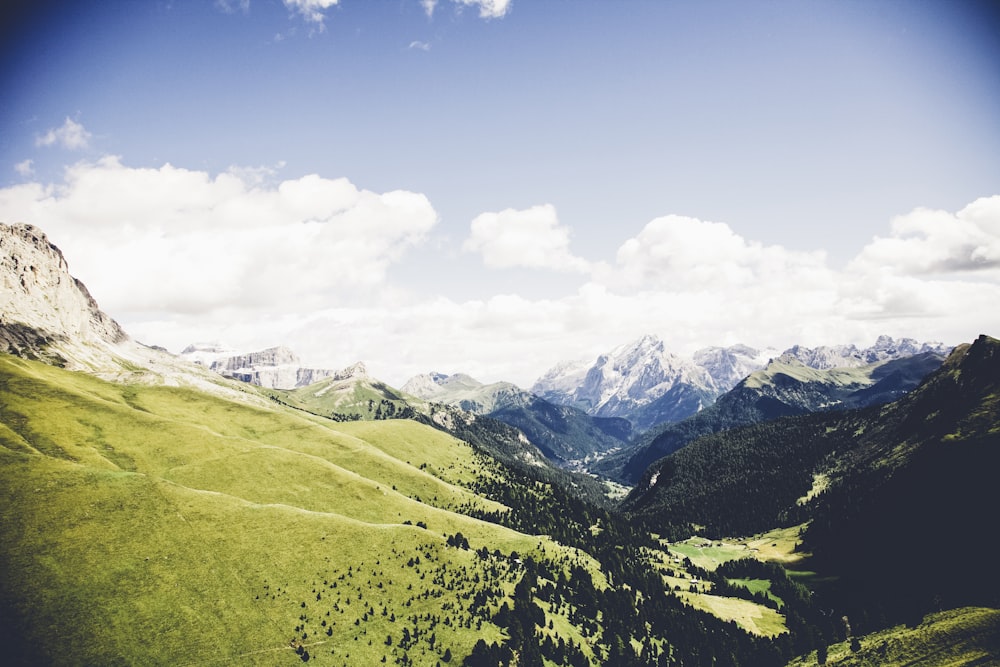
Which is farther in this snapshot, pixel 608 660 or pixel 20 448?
pixel 20 448

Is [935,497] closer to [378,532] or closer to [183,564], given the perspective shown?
[378,532]

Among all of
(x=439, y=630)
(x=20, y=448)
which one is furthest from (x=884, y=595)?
(x=20, y=448)

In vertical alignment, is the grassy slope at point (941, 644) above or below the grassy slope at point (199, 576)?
above

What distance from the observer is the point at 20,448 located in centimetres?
16512

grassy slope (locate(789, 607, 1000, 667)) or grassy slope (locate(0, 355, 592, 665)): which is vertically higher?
grassy slope (locate(789, 607, 1000, 667))

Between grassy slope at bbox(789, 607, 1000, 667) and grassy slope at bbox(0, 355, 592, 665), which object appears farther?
grassy slope at bbox(0, 355, 592, 665)

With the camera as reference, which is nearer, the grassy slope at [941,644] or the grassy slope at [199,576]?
the grassy slope at [941,644]

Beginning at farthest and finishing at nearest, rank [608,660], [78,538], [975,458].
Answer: [975,458], [608,660], [78,538]

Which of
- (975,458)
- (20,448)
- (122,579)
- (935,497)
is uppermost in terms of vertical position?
(975,458)

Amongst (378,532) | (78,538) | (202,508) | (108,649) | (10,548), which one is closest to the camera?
(108,649)

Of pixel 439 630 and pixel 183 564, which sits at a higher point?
pixel 183 564

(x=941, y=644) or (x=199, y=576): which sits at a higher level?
(x=941, y=644)

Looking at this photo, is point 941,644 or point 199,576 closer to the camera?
point 941,644

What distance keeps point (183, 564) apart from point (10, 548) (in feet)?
120
